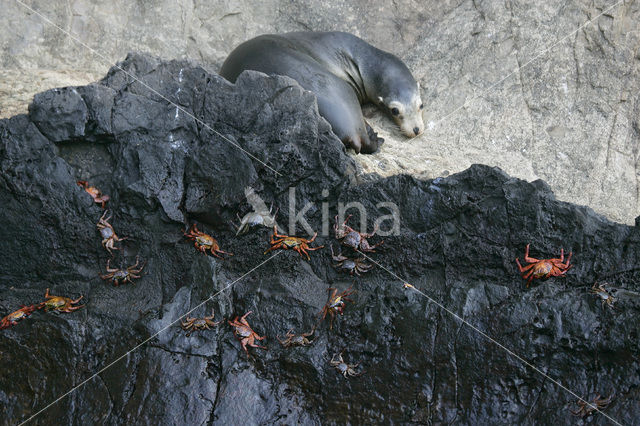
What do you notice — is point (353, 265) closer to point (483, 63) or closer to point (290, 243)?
point (290, 243)

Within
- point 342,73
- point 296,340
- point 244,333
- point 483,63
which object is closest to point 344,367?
point 296,340

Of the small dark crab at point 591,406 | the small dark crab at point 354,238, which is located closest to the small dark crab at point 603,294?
the small dark crab at point 591,406

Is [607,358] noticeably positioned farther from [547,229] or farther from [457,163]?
[457,163]

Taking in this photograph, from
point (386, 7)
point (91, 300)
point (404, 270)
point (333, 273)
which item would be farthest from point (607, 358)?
point (386, 7)

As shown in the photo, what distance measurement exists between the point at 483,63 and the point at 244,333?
16.5ft

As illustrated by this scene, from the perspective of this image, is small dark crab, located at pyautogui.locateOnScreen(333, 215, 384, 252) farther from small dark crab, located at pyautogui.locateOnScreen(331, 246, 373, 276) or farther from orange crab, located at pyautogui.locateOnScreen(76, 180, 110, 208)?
orange crab, located at pyautogui.locateOnScreen(76, 180, 110, 208)

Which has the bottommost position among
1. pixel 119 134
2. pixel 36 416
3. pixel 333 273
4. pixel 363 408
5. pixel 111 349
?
pixel 36 416

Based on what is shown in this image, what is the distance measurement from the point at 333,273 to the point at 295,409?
0.95 meters

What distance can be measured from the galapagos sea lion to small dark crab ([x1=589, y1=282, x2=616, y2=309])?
9.85 feet

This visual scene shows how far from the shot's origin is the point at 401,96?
7801mm

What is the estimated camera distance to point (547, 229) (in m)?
4.25

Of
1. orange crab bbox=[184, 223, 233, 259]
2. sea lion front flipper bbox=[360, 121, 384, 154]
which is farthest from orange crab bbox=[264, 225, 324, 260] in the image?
sea lion front flipper bbox=[360, 121, 384, 154]

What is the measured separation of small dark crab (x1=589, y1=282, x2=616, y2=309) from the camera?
3895 millimetres

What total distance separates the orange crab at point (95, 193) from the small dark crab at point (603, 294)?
3231 mm
